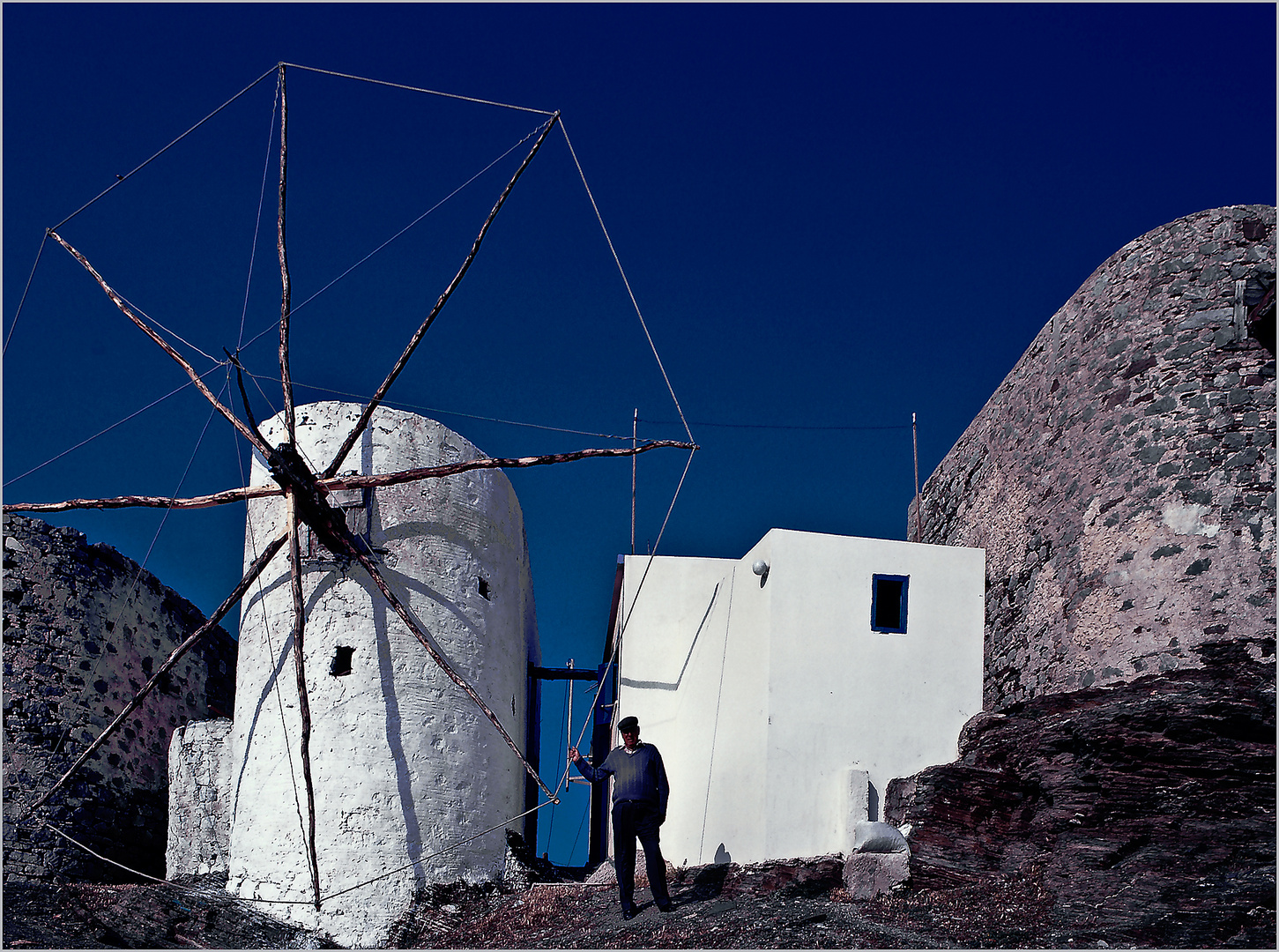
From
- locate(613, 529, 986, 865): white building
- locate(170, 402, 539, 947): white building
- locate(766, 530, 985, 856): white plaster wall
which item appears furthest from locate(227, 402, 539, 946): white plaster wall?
locate(766, 530, 985, 856): white plaster wall

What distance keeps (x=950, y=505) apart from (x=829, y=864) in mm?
7305

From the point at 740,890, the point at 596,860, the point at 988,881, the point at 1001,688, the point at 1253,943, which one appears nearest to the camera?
the point at 1253,943

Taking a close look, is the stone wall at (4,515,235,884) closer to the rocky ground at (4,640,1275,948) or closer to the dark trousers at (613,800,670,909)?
the rocky ground at (4,640,1275,948)

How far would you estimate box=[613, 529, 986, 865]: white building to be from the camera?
52.3 ft

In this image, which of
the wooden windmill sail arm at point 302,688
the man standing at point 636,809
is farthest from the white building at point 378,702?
the man standing at point 636,809

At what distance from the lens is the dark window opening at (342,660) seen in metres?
16.5

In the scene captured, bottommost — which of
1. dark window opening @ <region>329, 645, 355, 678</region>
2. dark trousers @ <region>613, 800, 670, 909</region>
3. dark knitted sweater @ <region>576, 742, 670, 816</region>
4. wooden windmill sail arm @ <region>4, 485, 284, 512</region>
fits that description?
dark trousers @ <region>613, 800, 670, 909</region>

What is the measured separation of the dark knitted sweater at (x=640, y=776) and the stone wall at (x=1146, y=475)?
17.9 feet

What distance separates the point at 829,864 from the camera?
14.8 m

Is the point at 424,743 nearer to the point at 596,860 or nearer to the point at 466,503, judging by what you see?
the point at 466,503

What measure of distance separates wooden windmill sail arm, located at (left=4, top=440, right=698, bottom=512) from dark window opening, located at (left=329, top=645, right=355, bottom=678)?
2017mm

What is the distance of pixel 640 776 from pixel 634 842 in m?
0.64

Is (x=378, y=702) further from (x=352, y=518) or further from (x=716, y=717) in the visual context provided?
(x=716, y=717)

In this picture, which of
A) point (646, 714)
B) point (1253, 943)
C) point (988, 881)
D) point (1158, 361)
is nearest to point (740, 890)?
point (988, 881)
